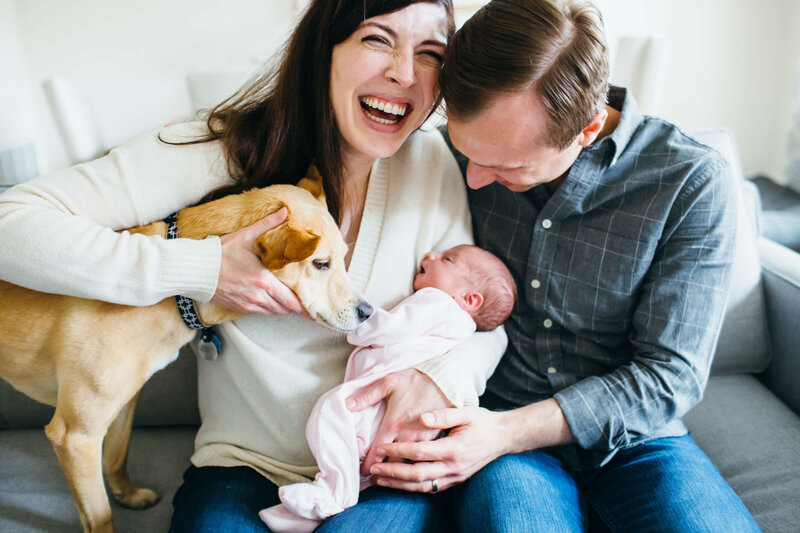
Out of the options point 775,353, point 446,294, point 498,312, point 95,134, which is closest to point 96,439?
point 446,294

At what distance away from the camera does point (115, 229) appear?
116cm

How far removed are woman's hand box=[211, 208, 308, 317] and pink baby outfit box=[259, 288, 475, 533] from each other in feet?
0.72

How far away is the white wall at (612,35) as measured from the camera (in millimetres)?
3270

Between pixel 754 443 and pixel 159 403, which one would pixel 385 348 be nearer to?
pixel 159 403

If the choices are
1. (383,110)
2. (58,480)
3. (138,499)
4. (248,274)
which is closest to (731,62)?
(383,110)

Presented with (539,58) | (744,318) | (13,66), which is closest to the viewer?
(539,58)

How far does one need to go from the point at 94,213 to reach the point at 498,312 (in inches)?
36.8

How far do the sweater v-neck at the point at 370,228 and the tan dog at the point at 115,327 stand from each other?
75 mm

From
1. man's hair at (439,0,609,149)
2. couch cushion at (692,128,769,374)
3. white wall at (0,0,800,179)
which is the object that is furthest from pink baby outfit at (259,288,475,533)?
white wall at (0,0,800,179)

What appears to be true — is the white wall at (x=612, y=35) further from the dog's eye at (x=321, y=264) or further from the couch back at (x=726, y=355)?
the dog's eye at (x=321, y=264)

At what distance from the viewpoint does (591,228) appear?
1273mm

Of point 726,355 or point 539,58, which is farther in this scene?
point 726,355

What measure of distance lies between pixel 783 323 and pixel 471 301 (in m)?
1.05

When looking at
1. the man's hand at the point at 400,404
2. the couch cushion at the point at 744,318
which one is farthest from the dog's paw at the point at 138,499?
the couch cushion at the point at 744,318
